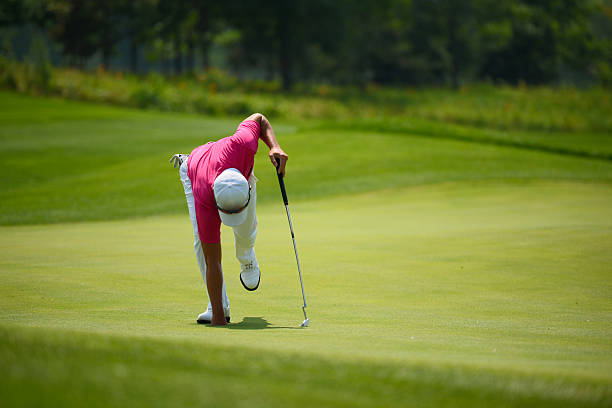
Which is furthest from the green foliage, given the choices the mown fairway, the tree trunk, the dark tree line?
the mown fairway

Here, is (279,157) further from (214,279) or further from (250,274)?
(214,279)

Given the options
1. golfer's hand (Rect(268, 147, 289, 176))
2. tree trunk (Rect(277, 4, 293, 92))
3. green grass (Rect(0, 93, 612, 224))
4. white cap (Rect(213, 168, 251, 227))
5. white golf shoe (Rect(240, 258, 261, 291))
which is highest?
tree trunk (Rect(277, 4, 293, 92))

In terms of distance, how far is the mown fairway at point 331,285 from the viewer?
3.02 metres

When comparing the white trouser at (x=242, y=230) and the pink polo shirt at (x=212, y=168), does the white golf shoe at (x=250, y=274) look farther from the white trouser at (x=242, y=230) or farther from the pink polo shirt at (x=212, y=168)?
the pink polo shirt at (x=212, y=168)

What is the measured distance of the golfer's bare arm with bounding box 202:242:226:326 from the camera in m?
5.64

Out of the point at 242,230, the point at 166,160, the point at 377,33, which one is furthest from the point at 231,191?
the point at 377,33

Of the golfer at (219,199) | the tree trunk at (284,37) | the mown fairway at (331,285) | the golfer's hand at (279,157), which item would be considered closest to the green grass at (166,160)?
the mown fairway at (331,285)

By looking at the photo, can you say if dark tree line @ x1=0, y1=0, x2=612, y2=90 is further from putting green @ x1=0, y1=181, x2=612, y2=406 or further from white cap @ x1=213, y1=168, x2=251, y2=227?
white cap @ x1=213, y1=168, x2=251, y2=227

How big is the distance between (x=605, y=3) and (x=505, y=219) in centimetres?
5475

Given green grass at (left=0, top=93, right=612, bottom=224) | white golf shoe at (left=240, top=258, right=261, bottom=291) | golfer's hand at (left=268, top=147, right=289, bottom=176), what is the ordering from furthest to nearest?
green grass at (left=0, top=93, right=612, bottom=224), white golf shoe at (left=240, top=258, right=261, bottom=291), golfer's hand at (left=268, top=147, right=289, bottom=176)

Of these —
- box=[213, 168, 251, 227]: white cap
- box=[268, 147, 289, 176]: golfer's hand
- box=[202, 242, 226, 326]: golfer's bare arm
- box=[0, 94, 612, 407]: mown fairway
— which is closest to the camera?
box=[0, 94, 612, 407]: mown fairway

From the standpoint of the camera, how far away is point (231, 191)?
5.23 meters

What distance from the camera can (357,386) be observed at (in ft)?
9.97

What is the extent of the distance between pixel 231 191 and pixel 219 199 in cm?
12
